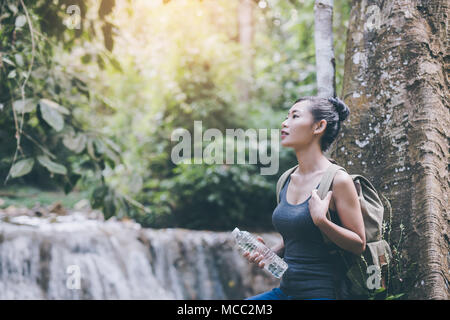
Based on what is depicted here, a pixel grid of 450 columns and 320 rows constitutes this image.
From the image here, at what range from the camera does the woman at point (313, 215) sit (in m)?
1.70

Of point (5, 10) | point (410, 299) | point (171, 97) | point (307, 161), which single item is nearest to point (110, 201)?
point (5, 10)

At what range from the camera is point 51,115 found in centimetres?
301

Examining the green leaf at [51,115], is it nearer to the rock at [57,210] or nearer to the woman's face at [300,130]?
the woman's face at [300,130]

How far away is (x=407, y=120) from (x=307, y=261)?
975 millimetres

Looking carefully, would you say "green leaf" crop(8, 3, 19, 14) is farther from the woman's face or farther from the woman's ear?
the woman's ear

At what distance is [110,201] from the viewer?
382cm

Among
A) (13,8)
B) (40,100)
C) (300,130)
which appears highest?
(13,8)

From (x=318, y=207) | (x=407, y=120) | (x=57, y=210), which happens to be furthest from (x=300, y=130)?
(x=57, y=210)

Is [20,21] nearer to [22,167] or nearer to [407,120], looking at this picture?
[22,167]

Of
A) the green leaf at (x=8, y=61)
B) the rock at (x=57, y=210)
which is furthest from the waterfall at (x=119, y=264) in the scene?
the green leaf at (x=8, y=61)

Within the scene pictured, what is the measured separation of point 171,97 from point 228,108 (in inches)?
48.3

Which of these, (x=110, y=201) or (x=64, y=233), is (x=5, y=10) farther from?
(x=64, y=233)
